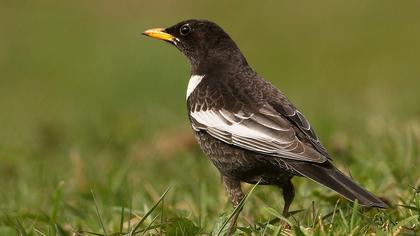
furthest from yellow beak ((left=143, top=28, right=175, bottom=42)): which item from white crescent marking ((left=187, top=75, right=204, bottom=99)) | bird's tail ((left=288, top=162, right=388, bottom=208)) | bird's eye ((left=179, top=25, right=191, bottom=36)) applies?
bird's tail ((left=288, top=162, right=388, bottom=208))

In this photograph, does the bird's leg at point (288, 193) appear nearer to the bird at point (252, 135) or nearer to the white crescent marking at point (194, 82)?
the bird at point (252, 135)

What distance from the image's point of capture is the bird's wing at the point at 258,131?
562 cm

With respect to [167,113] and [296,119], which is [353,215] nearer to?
[296,119]

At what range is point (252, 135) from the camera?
5.85 m

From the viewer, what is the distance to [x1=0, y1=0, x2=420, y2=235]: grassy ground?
6092mm

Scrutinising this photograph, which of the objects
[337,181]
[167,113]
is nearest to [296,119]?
[337,181]

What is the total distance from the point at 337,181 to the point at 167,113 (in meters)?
7.00

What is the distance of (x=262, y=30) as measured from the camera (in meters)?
21.8

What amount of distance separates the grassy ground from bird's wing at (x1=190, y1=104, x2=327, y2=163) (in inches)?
16.8

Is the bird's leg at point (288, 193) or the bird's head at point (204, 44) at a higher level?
the bird's head at point (204, 44)

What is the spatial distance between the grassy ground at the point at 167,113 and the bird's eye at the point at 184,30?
1277 millimetres

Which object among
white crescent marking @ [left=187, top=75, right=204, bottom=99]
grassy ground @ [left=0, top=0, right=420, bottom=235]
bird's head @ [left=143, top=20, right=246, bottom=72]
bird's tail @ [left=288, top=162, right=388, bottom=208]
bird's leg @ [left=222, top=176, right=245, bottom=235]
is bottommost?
grassy ground @ [left=0, top=0, right=420, bottom=235]

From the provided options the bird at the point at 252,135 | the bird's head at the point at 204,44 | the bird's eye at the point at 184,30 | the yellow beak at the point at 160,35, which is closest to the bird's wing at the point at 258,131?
the bird at the point at 252,135

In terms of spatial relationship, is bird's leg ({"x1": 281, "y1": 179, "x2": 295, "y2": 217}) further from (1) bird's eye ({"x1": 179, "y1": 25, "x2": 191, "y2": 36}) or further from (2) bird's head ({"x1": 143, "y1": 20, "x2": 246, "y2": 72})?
(1) bird's eye ({"x1": 179, "y1": 25, "x2": 191, "y2": 36})
